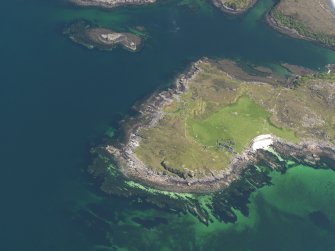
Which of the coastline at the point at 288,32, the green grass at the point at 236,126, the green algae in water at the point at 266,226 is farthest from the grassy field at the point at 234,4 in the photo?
the green algae in water at the point at 266,226

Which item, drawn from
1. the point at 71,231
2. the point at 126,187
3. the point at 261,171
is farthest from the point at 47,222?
the point at 261,171

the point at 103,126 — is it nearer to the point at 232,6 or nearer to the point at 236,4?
the point at 232,6

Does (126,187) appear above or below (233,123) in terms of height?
below

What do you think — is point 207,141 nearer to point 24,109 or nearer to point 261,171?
point 261,171

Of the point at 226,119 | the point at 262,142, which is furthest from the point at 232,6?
the point at 262,142

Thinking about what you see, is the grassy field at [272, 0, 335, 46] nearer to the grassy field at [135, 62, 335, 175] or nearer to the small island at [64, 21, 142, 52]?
the grassy field at [135, 62, 335, 175]

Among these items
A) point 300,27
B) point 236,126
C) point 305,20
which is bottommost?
point 236,126

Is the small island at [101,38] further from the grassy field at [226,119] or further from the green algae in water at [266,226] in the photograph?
the green algae in water at [266,226]
